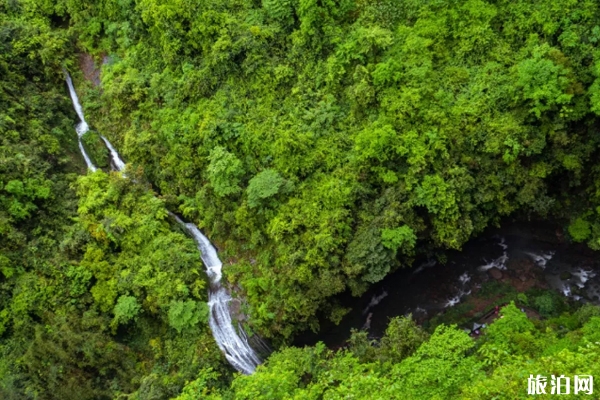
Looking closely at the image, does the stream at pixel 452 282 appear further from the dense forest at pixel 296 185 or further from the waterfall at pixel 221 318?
the dense forest at pixel 296 185

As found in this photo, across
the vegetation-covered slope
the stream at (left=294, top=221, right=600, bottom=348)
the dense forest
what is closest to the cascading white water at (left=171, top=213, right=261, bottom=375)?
the dense forest

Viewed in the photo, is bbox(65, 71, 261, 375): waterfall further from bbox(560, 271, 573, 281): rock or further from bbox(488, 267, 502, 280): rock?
bbox(560, 271, 573, 281): rock

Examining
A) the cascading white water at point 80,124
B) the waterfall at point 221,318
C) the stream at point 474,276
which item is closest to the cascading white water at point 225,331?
the waterfall at point 221,318

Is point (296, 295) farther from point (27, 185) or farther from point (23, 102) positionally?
point (23, 102)

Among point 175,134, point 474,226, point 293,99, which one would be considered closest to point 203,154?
point 175,134

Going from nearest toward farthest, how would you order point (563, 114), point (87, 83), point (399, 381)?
point (399, 381)
point (563, 114)
point (87, 83)

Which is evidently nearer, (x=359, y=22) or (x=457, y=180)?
(x=457, y=180)
